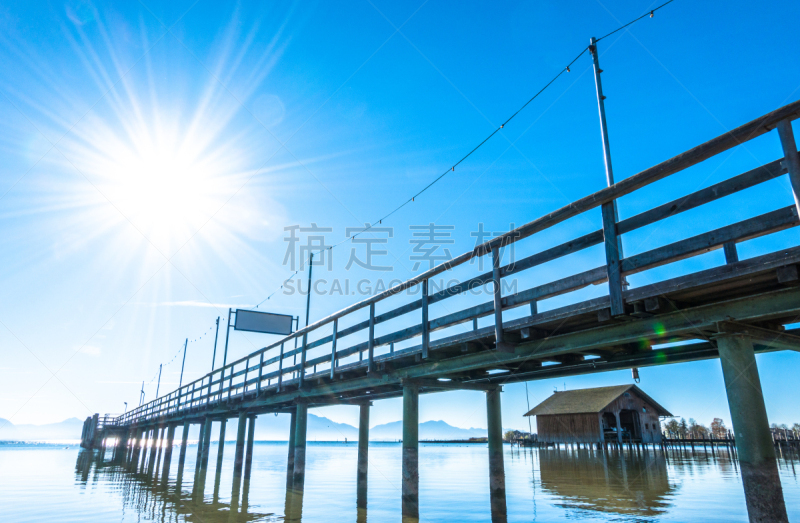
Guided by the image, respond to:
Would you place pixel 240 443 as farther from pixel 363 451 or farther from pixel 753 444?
pixel 753 444

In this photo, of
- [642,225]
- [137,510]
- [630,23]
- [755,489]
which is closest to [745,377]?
[755,489]

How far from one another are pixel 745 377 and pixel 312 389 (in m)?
13.1

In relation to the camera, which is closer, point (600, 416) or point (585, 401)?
point (600, 416)

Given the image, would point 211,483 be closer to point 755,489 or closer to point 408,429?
point 408,429

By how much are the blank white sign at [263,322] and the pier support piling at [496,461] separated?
20709mm

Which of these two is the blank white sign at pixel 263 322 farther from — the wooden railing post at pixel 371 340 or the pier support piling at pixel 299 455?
the wooden railing post at pixel 371 340

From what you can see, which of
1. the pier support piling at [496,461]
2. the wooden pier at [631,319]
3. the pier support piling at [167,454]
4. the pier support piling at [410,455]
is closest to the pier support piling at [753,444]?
Result: the wooden pier at [631,319]

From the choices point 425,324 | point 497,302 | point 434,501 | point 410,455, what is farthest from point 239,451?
point 497,302

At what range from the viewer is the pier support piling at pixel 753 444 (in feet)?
17.2

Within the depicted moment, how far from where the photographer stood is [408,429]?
37.7ft

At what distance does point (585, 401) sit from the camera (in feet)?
151

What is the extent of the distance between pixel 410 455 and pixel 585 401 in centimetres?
3966

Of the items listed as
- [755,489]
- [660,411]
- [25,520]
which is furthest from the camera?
[660,411]

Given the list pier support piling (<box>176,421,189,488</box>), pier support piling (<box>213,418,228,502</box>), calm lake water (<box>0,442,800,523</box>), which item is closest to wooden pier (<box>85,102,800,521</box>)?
calm lake water (<box>0,442,800,523</box>)
